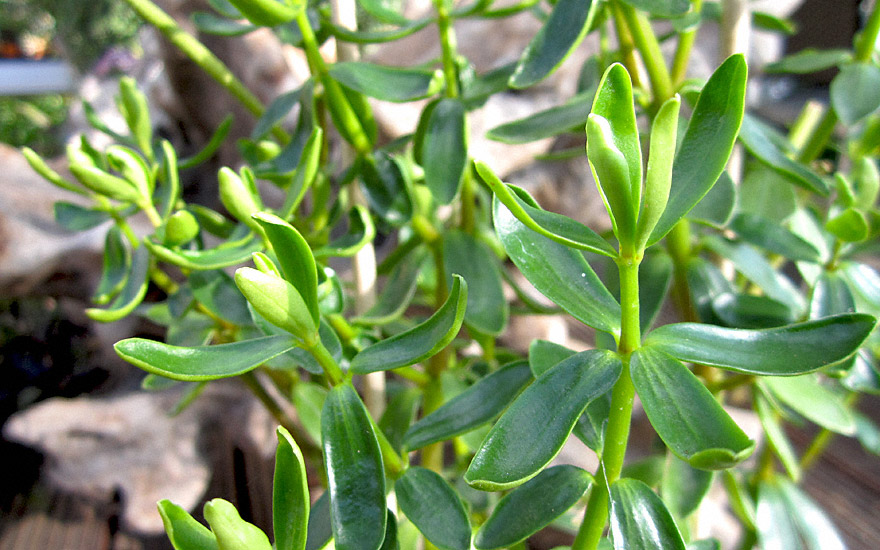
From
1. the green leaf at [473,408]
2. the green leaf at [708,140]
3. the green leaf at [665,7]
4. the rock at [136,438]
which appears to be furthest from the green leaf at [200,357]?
the rock at [136,438]

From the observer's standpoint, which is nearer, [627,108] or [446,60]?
[627,108]

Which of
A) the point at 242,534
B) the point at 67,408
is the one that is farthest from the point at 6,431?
the point at 242,534

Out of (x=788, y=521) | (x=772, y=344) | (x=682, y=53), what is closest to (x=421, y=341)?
(x=772, y=344)

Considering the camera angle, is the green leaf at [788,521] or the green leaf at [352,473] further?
the green leaf at [788,521]

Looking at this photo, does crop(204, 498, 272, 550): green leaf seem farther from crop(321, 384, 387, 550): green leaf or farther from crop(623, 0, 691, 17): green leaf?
crop(623, 0, 691, 17): green leaf

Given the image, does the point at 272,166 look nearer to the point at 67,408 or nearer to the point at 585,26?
the point at 585,26

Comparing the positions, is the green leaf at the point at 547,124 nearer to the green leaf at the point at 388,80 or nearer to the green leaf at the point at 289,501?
the green leaf at the point at 388,80
